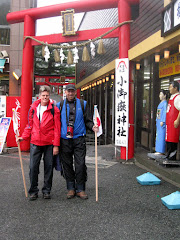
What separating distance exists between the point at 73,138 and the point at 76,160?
1.27 ft

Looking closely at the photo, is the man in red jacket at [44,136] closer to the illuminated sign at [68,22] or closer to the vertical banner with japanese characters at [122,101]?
the vertical banner with japanese characters at [122,101]

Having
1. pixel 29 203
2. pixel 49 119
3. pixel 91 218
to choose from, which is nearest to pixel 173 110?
pixel 49 119

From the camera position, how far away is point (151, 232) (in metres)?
3.13

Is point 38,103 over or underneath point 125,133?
over

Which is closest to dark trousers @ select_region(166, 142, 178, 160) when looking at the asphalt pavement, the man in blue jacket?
the asphalt pavement

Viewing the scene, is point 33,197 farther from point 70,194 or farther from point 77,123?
point 77,123

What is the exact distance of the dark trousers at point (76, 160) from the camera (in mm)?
4414

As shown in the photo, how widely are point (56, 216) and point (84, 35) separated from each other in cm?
640

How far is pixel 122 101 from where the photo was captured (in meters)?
7.38

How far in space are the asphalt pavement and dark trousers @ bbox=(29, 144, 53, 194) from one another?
0.22 m

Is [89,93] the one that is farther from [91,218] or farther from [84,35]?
[91,218]

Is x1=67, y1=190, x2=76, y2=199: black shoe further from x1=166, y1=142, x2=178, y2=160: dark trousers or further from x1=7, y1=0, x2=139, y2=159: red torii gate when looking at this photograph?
x1=7, y1=0, x2=139, y2=159: red torii gate

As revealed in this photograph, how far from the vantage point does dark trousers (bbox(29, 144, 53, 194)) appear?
4.33m

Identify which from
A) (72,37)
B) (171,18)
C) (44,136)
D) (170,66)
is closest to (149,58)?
(170,66)
